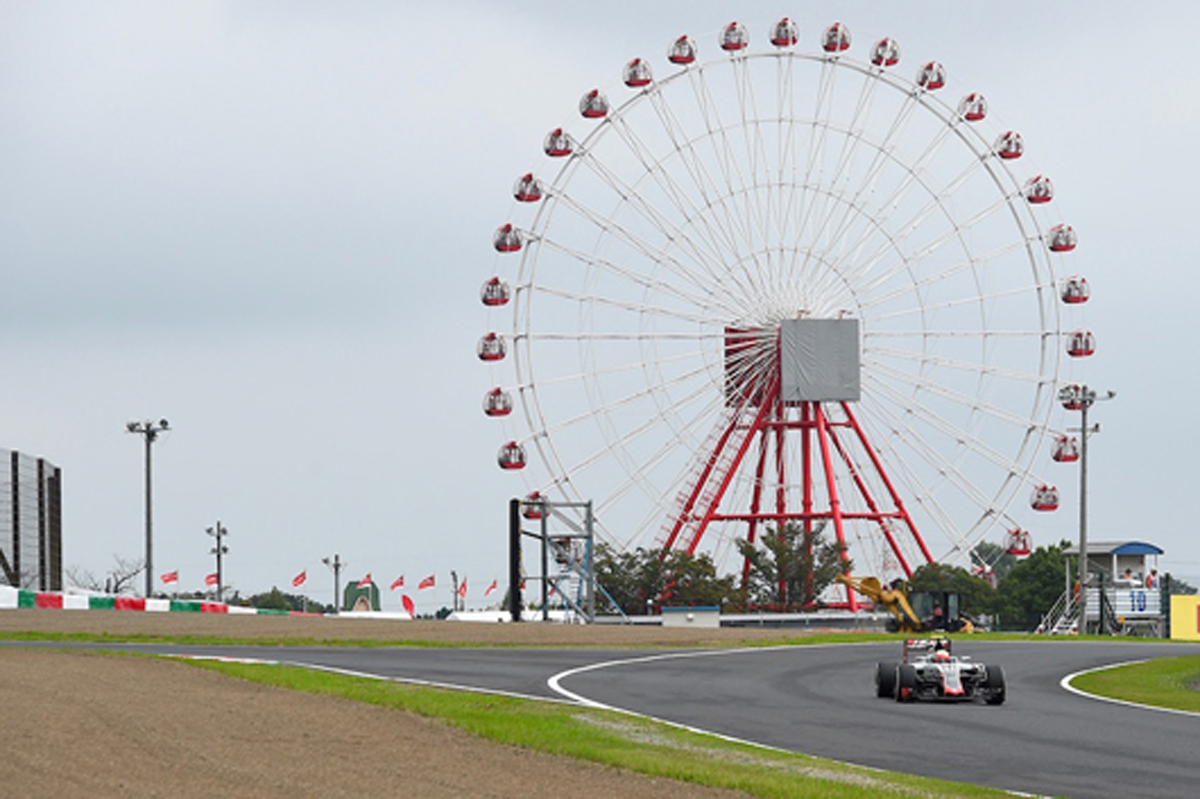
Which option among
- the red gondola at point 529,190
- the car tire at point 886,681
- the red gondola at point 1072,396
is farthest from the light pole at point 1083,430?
the car tire at point 886,681

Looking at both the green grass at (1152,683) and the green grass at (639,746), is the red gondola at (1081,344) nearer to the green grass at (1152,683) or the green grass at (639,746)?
the green grass at (1152,683)

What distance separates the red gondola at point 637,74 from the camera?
71688 mm

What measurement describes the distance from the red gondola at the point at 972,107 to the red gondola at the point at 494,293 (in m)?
19.6

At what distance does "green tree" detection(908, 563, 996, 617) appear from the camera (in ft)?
321

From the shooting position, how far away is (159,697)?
2227 cm

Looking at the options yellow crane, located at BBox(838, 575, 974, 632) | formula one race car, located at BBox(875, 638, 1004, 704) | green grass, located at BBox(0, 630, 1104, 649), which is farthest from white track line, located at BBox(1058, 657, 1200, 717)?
yellow crane, located at BBox(838, 575, 974, 632)

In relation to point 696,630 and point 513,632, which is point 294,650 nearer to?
point 513,632

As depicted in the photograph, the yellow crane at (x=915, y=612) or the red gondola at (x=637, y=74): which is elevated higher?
the red gondola at (x=637, y=74)

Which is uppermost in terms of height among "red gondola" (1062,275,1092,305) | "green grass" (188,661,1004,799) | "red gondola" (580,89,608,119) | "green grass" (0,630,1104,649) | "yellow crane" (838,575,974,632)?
"red gondola" (580,89,608,119)

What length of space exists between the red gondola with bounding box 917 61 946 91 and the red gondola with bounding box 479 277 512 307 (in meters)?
18.6

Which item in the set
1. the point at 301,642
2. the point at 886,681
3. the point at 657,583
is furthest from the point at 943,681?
the point at 657,583

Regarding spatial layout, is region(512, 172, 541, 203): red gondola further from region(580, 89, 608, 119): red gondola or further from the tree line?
the tree line

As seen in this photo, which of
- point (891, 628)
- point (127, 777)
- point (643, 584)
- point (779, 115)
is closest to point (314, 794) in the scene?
point (127, 777)

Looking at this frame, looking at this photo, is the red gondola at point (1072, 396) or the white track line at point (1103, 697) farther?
the red gondola at point (1072, 396)
